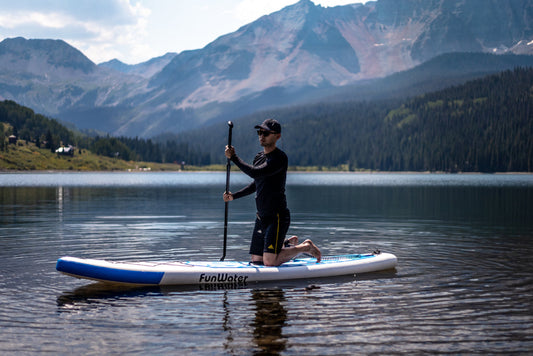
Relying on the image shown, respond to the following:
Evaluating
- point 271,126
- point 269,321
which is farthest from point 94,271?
point 271,126

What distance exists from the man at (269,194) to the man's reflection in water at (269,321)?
4.63 feet

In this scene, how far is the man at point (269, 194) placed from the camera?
51.2ft

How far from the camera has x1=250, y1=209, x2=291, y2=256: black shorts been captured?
16266 millimetres

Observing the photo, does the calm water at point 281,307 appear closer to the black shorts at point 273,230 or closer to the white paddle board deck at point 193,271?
the white paddle board deck at point 193,271

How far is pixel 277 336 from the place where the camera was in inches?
452

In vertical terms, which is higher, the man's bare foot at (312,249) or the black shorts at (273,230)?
the black shorts at (273,230)

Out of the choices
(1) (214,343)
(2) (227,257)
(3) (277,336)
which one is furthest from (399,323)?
(2) (227,257)

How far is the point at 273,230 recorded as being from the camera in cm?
1625

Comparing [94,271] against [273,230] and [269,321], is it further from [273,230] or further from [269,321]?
[269,321]

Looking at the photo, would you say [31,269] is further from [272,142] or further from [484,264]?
[484,264]

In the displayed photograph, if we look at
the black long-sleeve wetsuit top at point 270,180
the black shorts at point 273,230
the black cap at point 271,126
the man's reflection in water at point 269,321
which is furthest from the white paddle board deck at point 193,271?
the black cap at point 271,126

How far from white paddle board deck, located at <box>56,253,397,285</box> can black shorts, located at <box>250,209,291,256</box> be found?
0.76 metres

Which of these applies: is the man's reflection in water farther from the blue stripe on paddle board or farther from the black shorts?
the blue stripe on paddle board

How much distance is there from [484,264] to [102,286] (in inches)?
540
